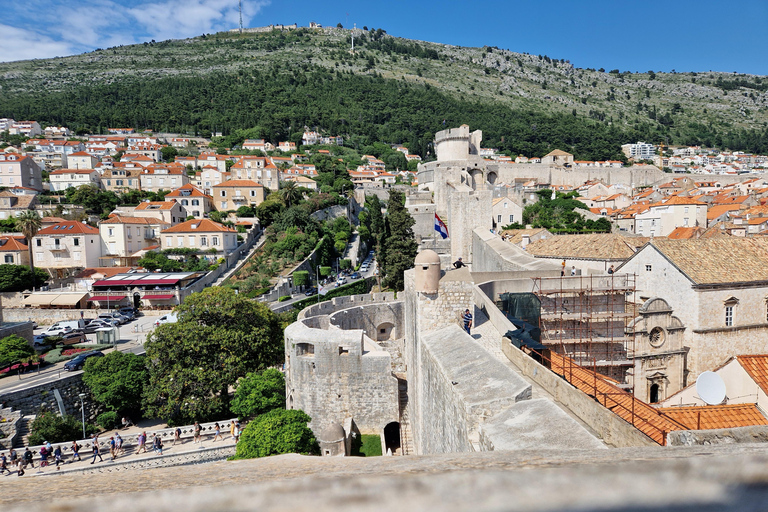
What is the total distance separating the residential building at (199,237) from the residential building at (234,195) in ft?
32.9

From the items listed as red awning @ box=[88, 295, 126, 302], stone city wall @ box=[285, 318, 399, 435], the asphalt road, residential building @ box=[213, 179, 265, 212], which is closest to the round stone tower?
stone city wall @ box=[285, 318, 399, 435]

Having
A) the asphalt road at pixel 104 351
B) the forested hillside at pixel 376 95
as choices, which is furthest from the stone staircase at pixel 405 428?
the forested hillside at pixel 376 95

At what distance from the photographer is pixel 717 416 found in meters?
8.29

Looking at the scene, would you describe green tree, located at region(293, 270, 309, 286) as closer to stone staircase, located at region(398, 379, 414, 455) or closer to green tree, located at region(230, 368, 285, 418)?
green tree, located at region(230, 368, 285, 418)

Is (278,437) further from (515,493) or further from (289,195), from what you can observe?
(289,195)

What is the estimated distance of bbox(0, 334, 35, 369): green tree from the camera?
2095 cm

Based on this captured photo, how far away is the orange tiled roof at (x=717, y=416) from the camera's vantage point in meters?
7.91

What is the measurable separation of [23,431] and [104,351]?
681 cm

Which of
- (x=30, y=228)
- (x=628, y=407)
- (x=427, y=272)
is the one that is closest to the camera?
(x=628, y=407)

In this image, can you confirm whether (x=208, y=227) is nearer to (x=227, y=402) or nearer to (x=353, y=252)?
(x=353, y=252)

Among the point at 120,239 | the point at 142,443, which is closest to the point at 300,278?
the point at 120,239

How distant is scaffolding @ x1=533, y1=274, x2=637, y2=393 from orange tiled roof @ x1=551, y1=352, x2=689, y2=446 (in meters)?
4.03

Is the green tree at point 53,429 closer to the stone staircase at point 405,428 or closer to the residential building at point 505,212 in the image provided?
the stone staircase at point 405,428

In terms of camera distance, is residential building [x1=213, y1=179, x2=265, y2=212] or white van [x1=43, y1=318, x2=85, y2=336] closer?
white van [x1=43, y1=318, x2=85, y2=336]
